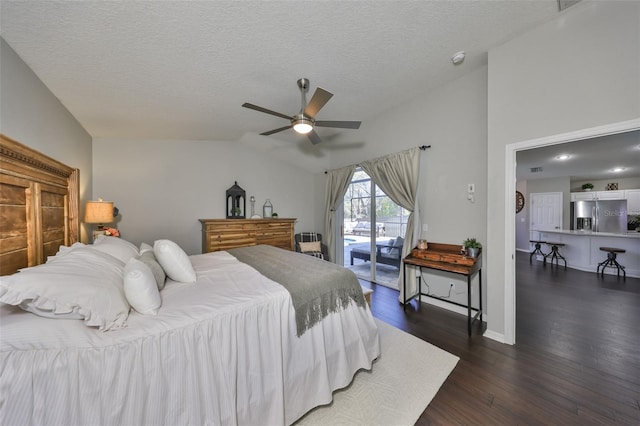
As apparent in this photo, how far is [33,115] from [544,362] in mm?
5020

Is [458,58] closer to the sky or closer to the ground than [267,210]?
closer to the sky

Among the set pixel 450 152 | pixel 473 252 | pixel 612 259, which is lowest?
pixel 612 259

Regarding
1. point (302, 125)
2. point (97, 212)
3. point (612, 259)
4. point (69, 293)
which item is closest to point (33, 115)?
point (97, 212)

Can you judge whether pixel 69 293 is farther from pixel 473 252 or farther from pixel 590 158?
pixel 590 158

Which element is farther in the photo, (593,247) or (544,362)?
(593,247)

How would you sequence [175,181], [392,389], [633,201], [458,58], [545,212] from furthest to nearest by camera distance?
[545,212], [633,201], [175,181], [458,58], [392,389]

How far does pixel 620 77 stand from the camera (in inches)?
74.5

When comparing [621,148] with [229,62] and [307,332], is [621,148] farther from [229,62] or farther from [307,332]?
[229,62]

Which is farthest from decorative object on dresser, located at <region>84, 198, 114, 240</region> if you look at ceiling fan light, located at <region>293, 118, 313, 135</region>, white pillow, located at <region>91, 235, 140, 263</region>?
ceiling fan light, located at <region>293, 118, 313, 135</region>

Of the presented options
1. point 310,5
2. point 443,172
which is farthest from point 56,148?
point 443,172

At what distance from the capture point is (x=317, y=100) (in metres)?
2.20

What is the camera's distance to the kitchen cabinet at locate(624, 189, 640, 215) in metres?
5.46

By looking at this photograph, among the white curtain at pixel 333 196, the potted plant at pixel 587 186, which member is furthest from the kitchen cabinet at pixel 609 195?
the white curtain at pixel 333 196

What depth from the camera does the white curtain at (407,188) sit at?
11.5 feet
